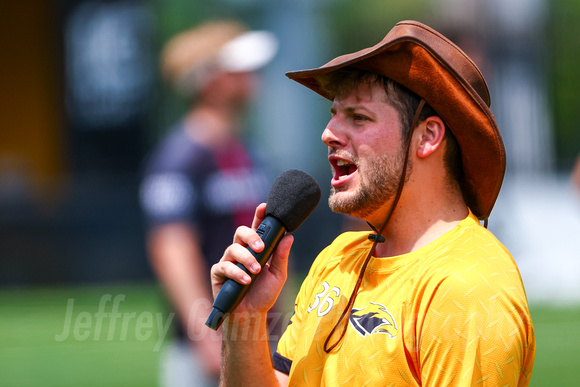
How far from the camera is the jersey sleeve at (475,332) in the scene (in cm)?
198

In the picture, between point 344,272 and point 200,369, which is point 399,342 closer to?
point 344,272

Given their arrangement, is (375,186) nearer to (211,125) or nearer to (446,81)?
(446,81)

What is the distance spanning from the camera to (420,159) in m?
2.48

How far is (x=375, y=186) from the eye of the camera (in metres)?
2.43

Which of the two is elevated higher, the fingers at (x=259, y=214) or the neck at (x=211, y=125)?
the neck at (x=211, y=125)

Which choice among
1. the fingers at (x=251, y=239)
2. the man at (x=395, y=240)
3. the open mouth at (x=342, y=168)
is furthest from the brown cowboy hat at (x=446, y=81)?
the fingers at (x=251, y=239)

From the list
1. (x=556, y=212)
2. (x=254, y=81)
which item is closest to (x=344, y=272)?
(x=254, y=81)

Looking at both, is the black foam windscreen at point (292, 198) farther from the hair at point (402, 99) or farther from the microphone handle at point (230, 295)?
the hair at point (402, 99)

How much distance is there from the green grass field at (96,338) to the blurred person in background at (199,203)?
2.74 m

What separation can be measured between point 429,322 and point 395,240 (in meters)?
0.46

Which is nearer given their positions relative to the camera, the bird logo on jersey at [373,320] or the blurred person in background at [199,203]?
the bird logo on jersey at [373,320]

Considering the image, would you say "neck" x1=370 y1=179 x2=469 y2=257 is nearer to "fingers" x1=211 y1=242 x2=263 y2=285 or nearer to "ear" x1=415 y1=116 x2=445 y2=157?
"ear" x1=415 y1=116 x2=445 y2=157

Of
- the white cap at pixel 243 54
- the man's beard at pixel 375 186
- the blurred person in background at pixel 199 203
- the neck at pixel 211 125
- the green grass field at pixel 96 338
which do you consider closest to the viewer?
the man's beard at pixel 375 186

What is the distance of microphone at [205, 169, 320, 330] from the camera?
2332 mm
